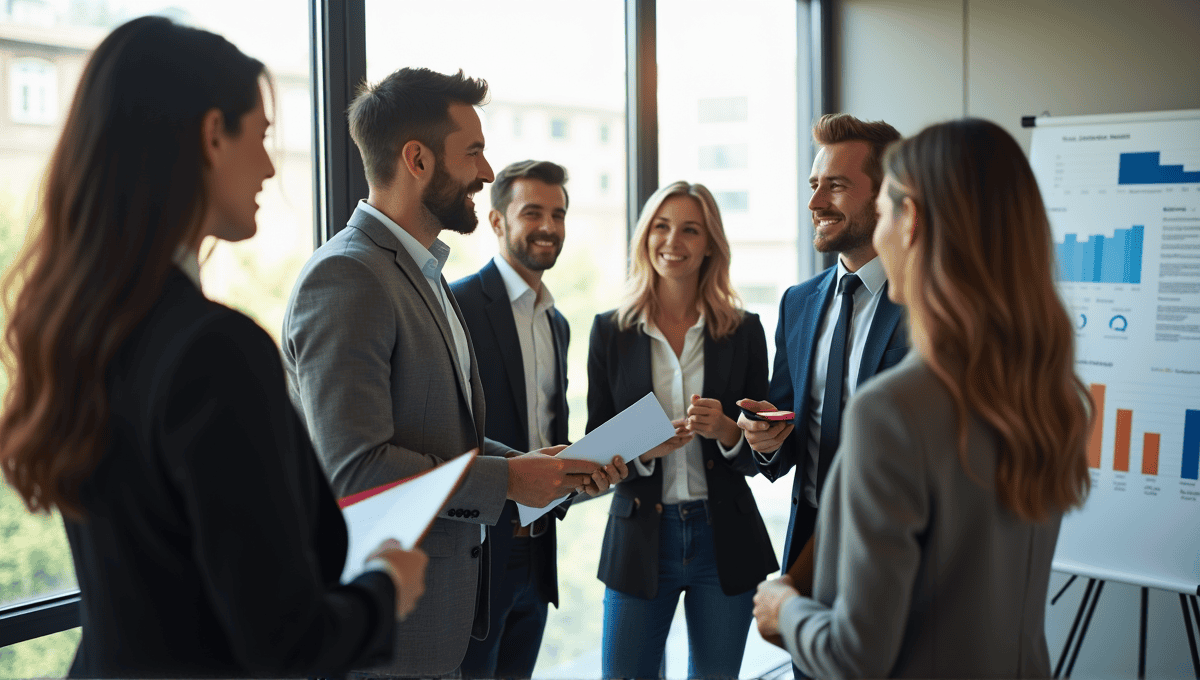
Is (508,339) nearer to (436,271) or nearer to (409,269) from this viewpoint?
(436,271)

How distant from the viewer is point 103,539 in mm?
925

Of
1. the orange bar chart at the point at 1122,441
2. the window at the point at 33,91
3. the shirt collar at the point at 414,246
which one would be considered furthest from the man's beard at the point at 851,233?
the window at the point at 33,91

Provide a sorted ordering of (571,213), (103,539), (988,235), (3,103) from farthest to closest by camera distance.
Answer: (571,213) < (3,103) < (988,235) < (103,539)

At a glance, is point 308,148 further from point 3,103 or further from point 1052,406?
point 1052,406

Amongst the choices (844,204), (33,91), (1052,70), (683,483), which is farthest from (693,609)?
(1052,70)

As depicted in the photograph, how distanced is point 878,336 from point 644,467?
2.86 ft

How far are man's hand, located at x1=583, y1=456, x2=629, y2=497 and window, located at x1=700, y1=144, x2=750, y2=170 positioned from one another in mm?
Result: 2215

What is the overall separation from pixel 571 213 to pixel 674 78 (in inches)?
35.0

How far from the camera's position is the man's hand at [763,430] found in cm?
220

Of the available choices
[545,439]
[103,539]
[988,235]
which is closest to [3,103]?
[103,539]

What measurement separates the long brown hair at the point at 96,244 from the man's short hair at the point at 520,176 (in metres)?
1.84

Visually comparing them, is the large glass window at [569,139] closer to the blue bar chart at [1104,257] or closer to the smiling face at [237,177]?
the smiling face at [237,177]

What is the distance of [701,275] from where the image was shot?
2.96m

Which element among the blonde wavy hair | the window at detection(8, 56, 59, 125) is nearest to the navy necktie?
the blonde wavy hair
